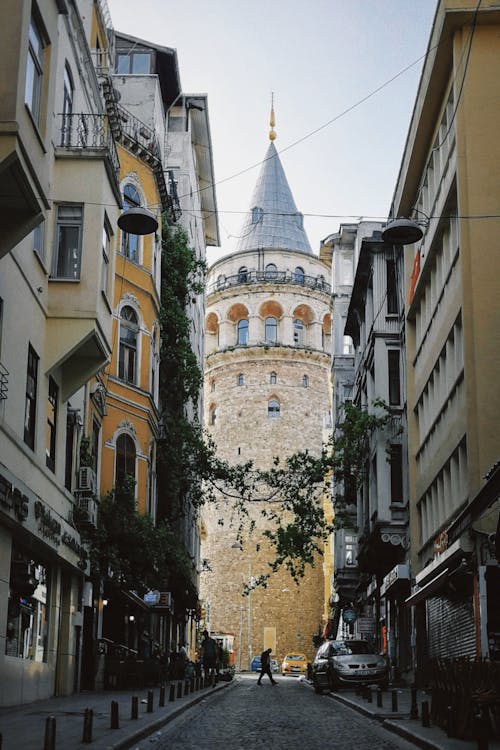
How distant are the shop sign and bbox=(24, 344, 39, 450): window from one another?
74.4 inches

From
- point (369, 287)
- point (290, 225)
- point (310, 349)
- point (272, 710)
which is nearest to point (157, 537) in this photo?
point (272, 710)

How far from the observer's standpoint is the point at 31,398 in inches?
771

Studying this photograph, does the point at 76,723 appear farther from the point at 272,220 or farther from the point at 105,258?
the point at 272,220

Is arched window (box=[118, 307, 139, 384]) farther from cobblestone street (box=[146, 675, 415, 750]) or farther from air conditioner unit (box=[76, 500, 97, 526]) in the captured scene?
cobblestone street (box=[146, 675, 415, 750])

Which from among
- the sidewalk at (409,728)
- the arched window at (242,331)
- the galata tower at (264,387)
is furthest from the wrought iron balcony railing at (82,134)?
the arched window at (242,331)

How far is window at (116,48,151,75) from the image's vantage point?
1634 inches

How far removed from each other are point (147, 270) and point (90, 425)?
22.1 feet

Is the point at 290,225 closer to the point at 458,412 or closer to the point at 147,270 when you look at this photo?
the point at 147,270

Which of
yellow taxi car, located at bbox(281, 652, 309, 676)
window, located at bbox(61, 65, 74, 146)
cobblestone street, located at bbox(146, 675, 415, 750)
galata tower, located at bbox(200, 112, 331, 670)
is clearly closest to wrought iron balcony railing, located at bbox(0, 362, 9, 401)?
cobblestone street, located at bbox(146, 675, 415, 750)

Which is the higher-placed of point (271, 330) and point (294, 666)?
point (271, 330)

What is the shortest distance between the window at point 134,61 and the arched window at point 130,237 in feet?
34.3

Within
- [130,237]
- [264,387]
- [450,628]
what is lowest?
[450,628]

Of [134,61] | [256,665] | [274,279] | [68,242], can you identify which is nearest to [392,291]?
[134,61]

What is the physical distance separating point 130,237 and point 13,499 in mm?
15925
